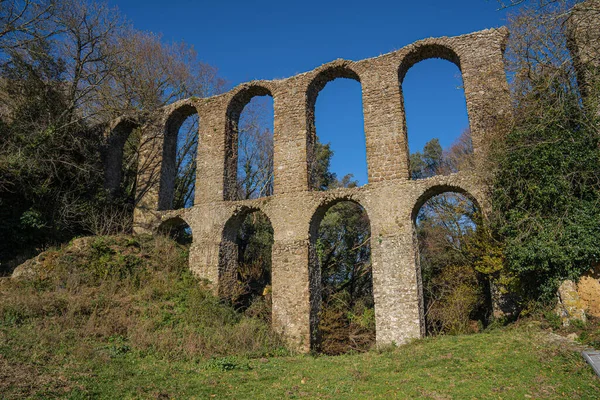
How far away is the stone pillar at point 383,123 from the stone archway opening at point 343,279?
218 centimetres

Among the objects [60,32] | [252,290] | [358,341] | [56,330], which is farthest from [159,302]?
[60,32]

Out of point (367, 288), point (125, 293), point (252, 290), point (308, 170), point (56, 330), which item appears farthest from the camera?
point (367, 288)

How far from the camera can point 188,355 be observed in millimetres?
8875

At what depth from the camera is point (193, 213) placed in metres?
14.1

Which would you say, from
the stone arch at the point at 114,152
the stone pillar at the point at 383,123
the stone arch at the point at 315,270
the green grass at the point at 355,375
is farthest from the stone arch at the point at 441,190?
the stone arch at the point at 114,152

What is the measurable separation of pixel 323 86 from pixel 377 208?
5117 millimetres

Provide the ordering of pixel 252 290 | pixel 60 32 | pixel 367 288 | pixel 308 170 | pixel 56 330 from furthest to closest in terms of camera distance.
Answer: pixel 367 288
pixel 252 290
pixel 60 32
pixel 308 170
pixel 56 330

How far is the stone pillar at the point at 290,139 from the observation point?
12851 mm

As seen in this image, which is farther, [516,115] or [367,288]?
[367,288]

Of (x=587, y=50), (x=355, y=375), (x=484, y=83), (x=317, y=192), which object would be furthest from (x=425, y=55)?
(x=355, y=375)

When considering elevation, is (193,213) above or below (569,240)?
above

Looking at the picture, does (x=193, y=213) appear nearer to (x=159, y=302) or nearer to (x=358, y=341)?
(x=159, y=302)

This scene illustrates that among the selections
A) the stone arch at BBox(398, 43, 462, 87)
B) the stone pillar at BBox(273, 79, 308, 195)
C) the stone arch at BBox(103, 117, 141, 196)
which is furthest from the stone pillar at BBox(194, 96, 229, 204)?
the stone arch at BBox(398, 43, 462, 87)

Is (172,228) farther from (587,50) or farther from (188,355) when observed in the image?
(587,50)
